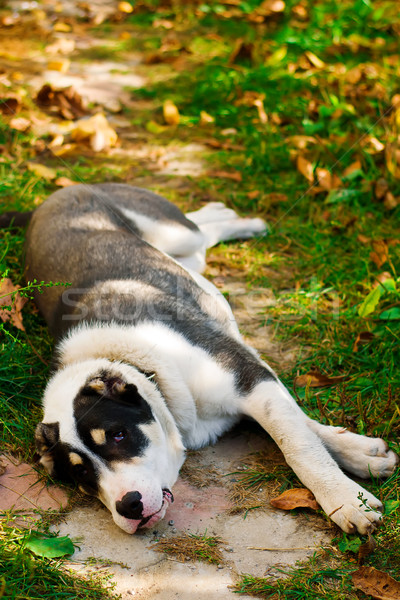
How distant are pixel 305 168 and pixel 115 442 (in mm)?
3109

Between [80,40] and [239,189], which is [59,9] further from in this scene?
[239,189]

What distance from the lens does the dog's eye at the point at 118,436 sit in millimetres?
2656

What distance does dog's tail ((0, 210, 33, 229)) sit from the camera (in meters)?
4.47

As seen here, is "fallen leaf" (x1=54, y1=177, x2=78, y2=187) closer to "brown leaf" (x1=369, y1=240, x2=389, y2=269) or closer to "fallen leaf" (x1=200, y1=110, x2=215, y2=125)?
"fallen leaf" (x1=200, y1=110, x2=215, y2=125)

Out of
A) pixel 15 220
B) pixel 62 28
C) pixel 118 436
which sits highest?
pixel 118 436

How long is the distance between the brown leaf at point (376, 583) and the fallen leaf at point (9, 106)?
520 cm

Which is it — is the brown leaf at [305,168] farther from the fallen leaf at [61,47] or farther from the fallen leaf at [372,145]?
the fallen leaf at [61,47]

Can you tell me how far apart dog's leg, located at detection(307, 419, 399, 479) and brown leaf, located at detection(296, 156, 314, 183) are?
2.54m

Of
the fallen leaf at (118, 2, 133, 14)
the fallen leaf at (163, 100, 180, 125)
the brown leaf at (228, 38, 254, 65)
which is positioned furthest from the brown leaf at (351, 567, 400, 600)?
the fallen leaf at (118, 2, 133, 14)

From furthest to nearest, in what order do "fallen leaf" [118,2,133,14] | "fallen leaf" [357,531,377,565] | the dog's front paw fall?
"fallen leaf" [118,2,133,14] → the dog's front paw → "fallen leaf" [357,531,377,565]

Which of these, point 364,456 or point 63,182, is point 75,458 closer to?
point 364,456

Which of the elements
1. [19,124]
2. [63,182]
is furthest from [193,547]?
[19,124]

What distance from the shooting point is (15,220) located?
177 inches

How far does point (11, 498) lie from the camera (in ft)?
9.07
